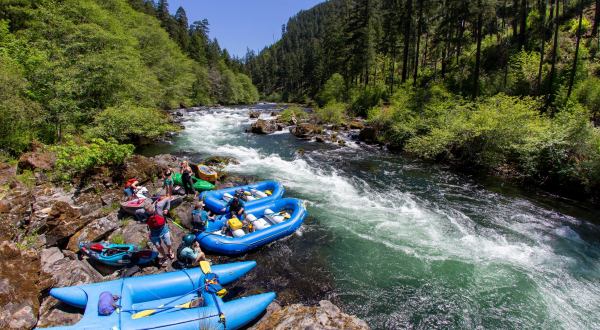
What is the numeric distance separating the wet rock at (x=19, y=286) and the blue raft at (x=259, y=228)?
3550 millimetres

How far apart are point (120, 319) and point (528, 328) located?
7738 mm

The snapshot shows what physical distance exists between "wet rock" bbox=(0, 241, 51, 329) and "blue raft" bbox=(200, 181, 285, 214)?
4839 mm

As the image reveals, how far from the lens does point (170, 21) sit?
60.4 meters

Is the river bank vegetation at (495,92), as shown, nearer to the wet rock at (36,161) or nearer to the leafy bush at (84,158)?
the leafy bush at (84,158)

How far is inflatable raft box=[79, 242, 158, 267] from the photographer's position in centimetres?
679

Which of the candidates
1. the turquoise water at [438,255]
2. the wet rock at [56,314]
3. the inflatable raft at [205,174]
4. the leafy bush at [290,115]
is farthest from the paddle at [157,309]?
the leafy bush at [290,115]

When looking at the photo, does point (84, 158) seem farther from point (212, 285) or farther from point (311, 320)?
point (311, 320)

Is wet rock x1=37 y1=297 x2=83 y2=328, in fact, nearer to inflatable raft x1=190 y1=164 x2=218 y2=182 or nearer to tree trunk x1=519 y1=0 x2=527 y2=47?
inflatable raft x1=190 y1=164 x2=218 y2=182

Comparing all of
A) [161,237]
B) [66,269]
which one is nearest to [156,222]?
[161,237]

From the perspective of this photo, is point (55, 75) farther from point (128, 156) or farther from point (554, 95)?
point (554, 95)

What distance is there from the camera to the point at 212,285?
231 inches

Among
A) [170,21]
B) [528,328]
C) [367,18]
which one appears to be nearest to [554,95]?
[528,328]

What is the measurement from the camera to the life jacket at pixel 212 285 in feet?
19.0

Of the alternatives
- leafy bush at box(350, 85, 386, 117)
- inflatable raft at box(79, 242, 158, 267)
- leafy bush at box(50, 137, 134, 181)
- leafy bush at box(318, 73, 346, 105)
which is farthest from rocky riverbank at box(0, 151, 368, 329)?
leafy bush at box(318, 73, 346, 105)
